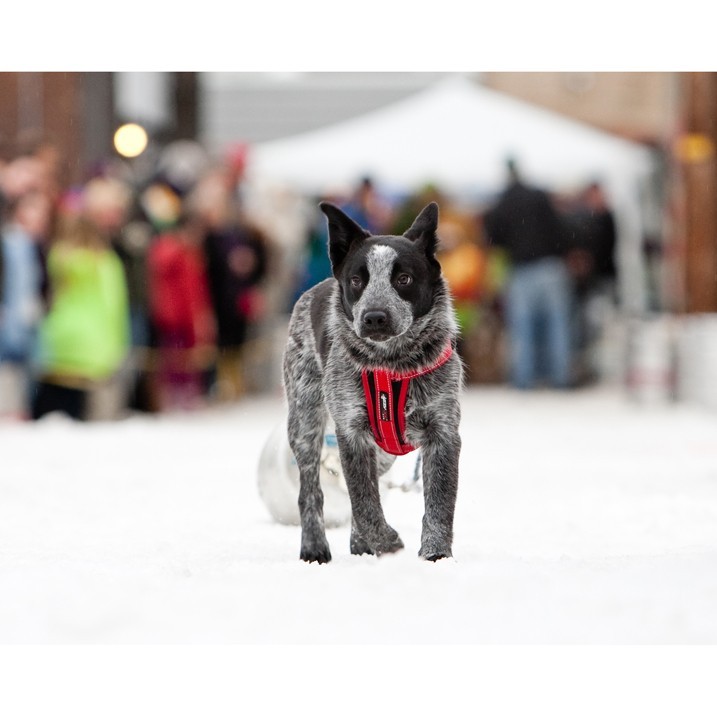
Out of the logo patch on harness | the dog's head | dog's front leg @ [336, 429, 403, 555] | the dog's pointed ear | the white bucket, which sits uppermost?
the dog's pointed ear

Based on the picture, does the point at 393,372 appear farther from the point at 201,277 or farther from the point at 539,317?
the point at 539,317

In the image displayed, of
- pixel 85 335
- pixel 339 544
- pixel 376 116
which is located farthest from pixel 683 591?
pixel 376 116

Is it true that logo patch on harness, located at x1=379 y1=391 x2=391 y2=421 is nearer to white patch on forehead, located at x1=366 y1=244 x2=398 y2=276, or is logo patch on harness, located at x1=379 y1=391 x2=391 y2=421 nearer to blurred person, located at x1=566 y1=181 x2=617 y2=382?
Answer: white patch on forehead, located at x1=366 y1=244 x2=398 y2=276

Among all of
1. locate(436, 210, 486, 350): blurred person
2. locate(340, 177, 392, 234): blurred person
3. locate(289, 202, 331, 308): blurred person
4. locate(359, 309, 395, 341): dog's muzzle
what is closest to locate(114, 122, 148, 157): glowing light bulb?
locate(289, 202, 331, 308): blurred person

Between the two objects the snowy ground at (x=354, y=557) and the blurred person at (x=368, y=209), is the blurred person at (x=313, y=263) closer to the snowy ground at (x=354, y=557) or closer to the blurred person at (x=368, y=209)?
the blurred person at (x=368, y=209)

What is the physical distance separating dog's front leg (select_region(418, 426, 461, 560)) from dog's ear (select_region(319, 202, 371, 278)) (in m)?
0.63

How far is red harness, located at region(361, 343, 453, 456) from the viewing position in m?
4.23

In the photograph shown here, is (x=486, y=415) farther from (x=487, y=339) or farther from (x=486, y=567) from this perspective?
(x=486, y=567)

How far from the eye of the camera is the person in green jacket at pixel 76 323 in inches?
418

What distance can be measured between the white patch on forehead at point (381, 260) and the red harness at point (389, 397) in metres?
0.35

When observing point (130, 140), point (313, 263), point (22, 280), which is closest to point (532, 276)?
point (313, 263)

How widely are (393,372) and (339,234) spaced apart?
1.54 feet

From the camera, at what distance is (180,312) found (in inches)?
452

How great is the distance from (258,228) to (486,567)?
8378 mm
